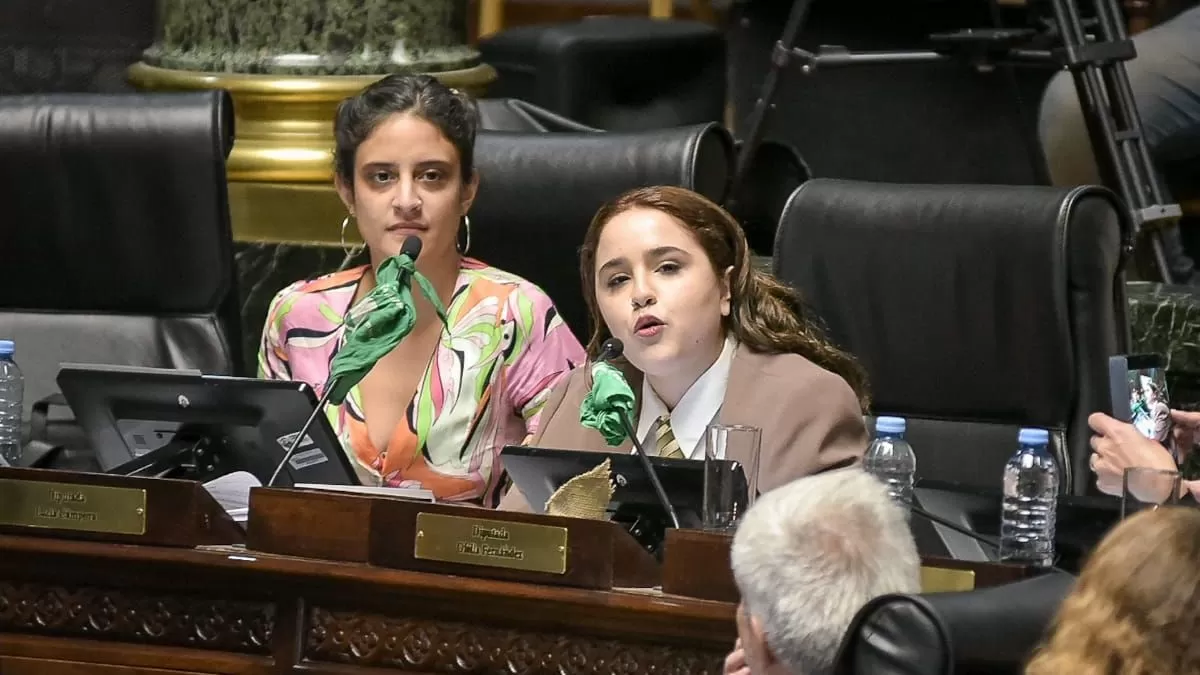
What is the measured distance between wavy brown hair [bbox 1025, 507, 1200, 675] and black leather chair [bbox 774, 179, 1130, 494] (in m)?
1.53

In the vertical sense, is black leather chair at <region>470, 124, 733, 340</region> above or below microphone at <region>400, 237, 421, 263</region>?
below

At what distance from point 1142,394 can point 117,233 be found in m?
1.85

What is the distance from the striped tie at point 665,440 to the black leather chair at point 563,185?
2.28ft

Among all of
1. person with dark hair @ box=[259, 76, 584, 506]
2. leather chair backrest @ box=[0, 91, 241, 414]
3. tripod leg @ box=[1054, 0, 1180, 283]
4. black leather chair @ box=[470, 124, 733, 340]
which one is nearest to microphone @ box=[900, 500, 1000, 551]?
person with dark hair @ box=[259, 76, 584, 506]

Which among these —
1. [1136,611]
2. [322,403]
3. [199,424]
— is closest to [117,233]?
[199,424]

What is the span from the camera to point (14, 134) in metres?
3.79

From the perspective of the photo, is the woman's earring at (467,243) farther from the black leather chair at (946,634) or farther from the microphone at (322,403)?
the black leather chair at (946,634)

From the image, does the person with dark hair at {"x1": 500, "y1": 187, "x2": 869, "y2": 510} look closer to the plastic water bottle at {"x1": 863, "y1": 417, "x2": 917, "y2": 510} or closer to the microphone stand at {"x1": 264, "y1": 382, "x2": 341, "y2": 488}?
the plastic water bottle at {"x1": 863, "y1": 417, "x2": 917, "y2": 510}

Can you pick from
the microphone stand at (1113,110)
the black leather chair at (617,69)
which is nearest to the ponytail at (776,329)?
the microphone stand at (1113,110)

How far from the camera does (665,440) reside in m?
2.81

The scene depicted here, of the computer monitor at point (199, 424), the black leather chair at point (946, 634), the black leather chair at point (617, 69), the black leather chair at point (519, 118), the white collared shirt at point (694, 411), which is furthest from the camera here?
the black leather chair at point (617, 69)

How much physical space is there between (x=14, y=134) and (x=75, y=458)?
0.99m

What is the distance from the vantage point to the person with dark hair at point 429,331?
3172 millimetres

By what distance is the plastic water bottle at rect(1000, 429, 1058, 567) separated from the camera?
2.46m
